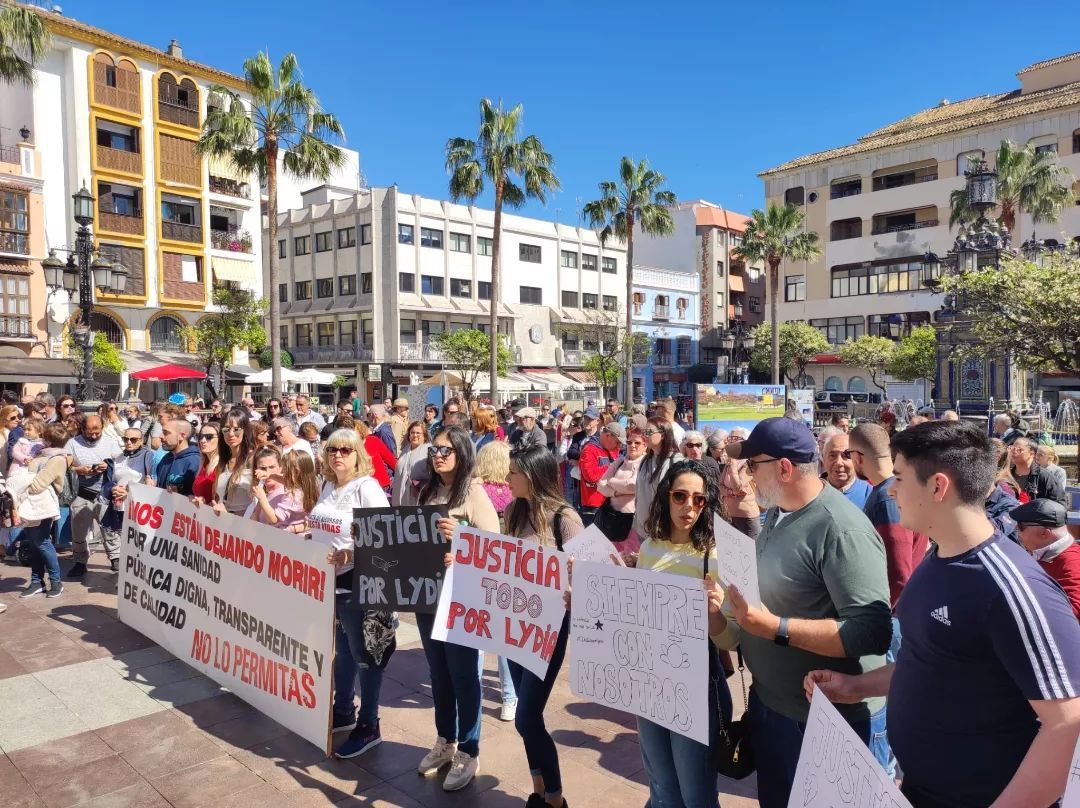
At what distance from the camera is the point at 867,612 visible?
247 cm

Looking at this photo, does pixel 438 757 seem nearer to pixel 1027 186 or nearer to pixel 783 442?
pixel 783 442

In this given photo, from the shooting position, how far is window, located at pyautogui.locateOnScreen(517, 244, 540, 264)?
49156mm

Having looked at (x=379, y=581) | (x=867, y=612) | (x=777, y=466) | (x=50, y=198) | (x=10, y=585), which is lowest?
(x=10, y=585)

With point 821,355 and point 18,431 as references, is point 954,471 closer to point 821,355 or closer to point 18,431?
point 18,431

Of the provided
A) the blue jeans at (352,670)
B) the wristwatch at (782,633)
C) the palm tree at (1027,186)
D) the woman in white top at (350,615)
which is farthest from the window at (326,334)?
the wristwatch at (782,633)

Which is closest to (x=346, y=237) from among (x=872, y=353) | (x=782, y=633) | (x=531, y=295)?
(x=531, y=295)

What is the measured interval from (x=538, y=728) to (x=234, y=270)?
1566 inches

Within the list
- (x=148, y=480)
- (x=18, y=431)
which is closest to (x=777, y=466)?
(x=148, y=480)

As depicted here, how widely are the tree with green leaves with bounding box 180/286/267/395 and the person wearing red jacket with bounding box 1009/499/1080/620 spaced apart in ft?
104

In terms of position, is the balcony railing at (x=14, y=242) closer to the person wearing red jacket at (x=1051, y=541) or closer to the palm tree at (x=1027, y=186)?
the person wearing red jacket at (x=1051, y=541)

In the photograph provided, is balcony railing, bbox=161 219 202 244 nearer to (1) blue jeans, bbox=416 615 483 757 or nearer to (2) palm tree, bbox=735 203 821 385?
(2) palm tree, bbox=735 203 821 385

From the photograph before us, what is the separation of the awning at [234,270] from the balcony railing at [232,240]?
24.1 inches

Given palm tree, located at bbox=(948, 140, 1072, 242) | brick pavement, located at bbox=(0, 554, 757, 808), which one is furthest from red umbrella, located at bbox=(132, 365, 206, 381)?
palm tree, located at bbox=(948, 140, 1072, 242)

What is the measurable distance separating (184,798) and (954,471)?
403 centimetres
